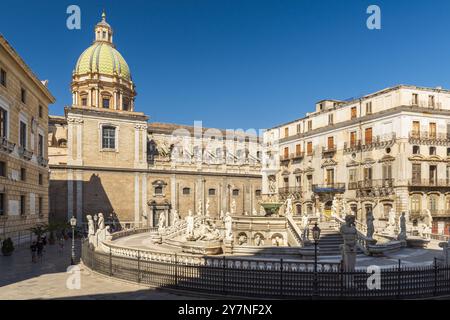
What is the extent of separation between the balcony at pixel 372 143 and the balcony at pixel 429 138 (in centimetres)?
164

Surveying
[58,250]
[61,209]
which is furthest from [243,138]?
[58,250]

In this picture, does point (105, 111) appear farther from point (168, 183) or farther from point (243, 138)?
point (243, 138)

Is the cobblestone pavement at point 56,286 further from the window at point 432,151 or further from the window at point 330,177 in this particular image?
the window at point 432,151

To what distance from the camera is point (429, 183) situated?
3400cm

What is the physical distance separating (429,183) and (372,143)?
5950 millimetres

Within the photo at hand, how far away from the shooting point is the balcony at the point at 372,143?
34625 mm

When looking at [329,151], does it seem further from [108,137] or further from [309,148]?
[108,137]

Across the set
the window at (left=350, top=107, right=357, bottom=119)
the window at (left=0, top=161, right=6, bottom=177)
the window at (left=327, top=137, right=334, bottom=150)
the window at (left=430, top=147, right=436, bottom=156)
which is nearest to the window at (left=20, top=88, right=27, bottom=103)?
the window at (left=0, top=161, right=6, bottom=177)

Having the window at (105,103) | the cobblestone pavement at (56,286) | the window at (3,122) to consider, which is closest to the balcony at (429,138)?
the cobblestone pavement at (56,286)

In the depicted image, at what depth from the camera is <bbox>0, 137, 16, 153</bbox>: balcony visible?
72.8 feet

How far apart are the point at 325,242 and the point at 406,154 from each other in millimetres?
15938

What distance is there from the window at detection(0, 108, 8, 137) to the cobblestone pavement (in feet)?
27.2

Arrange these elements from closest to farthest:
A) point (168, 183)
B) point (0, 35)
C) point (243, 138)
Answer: point (0, 35), point (168, 183), point (243, 138)

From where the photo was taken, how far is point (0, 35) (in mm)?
21453
